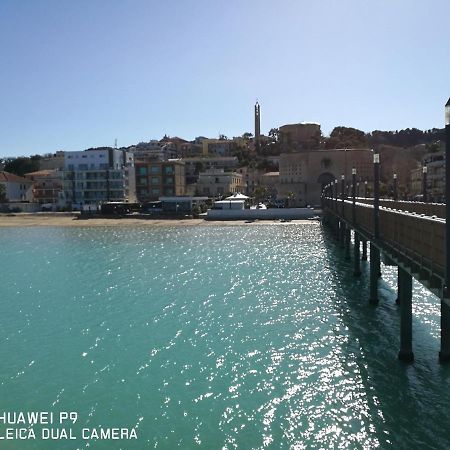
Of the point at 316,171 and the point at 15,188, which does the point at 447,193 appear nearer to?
the point at 316,171

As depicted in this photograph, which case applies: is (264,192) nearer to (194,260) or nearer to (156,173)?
(156,173)

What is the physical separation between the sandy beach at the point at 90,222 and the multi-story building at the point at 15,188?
21.0m

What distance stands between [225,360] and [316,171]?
123316 millimetres

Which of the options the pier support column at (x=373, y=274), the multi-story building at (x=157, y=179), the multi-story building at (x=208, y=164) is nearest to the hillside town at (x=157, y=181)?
the multi-story building at (x=157, y=179)

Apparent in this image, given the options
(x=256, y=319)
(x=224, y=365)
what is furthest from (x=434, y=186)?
(x=224, y=365)

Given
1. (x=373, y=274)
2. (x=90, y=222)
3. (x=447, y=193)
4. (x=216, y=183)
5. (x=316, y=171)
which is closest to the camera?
(x=447, y=193)

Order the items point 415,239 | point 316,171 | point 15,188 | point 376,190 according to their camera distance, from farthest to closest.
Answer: point 15,188
point 316,171
point 376,190
point 415,239

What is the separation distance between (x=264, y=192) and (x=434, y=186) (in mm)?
55452

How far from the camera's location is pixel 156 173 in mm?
135375

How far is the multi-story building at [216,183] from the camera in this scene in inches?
5650

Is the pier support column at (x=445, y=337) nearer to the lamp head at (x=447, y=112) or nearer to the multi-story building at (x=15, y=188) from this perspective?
the lamp head at (x=447, y=112)

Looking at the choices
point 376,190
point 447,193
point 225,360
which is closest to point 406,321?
point 376,190

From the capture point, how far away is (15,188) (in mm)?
146125

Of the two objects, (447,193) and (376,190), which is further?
(376,190)
